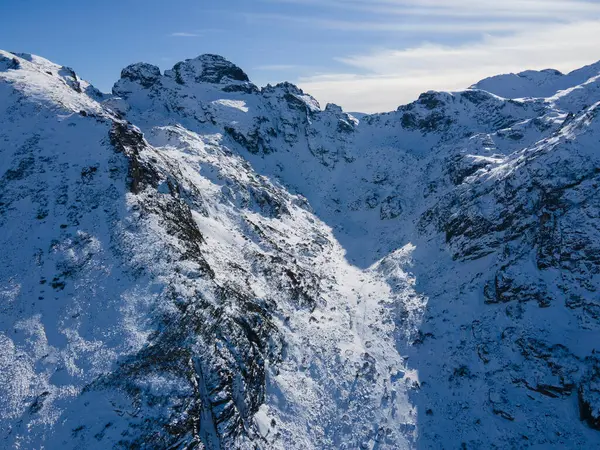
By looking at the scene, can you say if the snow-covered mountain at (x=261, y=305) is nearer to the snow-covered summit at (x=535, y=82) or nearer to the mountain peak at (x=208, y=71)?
the mountain peak at (x=208, y=71)

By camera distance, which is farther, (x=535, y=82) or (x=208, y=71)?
(x=535, y=82)

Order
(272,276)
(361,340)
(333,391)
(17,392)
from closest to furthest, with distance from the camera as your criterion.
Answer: (17,392) → (333,391) → (361,340) → (272,276)

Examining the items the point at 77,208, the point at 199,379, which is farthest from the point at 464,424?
the point at 77,208

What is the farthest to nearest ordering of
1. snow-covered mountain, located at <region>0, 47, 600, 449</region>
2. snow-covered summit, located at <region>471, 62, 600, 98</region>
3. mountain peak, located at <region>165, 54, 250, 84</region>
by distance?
snow-covered summit, located at <region>471, 62, 600, 98</region>, mountain peak, located at <region>165, 54, 250, 84</region>, snow-covered mountain, located at <region>0, 47, 600, 449</region>

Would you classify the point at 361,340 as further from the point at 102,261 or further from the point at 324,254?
the point at 102,261

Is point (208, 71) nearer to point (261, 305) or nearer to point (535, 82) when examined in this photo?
point (261, 305)

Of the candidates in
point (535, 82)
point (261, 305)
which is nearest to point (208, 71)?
point (261, 305)

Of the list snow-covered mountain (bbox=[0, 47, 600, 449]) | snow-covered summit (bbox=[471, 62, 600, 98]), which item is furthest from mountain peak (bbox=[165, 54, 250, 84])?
snow-covered summit (bbox=[471, 62, 600, 98])

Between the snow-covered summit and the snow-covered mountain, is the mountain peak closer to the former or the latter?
the snow-covered mountain
